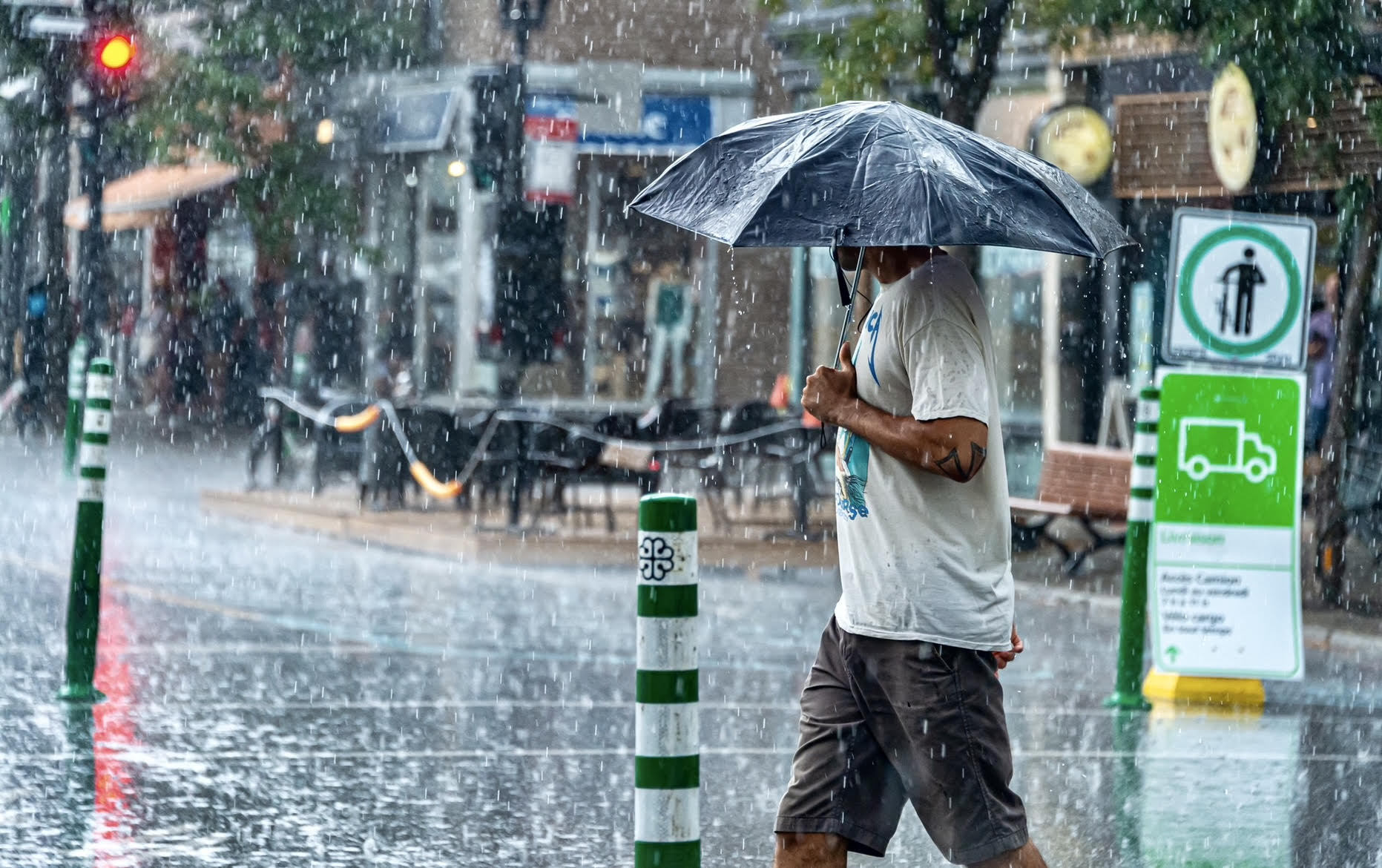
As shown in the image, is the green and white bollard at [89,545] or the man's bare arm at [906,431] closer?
the man's bare arm at [906,431]

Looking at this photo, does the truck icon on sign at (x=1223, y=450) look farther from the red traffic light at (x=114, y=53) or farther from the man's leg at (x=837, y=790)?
the red traffic light at (x=114, y=53)

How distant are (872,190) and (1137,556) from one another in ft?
16.3

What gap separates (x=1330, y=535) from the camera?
13.3m

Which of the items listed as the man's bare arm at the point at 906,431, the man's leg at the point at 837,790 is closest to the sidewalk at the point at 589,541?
the man's leg at the point at 837,790

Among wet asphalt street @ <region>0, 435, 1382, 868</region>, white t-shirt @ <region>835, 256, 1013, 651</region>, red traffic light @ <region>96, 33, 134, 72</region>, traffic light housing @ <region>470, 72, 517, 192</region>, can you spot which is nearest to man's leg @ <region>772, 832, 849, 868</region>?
white t-shirt @ <region>835, 256, 1013, 651</region>

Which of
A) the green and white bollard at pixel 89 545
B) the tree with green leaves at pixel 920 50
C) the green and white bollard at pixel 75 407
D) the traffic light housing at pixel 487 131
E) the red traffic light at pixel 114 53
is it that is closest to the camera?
the green and white bollard at pixel 89 545

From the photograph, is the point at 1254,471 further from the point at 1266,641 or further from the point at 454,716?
the point at 454,716

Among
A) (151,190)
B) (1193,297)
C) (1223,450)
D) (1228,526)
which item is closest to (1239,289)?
(1193,297)

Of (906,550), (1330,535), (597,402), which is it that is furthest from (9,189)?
(906,550)

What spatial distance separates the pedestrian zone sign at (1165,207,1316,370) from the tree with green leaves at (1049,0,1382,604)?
3.63 metres

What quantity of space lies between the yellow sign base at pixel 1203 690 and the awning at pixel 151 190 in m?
23.9

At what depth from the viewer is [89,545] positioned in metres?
8.39

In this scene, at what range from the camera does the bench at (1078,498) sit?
48.7 ft

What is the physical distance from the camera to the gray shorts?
4715mm
